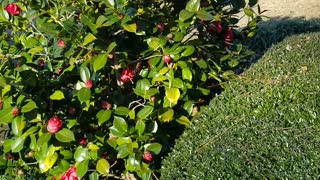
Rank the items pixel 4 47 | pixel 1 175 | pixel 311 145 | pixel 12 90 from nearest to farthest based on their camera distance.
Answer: pixel 311 145
pixel 12 90
pixel 4 47
pixel 1 175

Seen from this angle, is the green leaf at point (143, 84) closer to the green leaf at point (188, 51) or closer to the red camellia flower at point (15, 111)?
the green leaf at point (188, 51)

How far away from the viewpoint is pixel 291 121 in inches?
106

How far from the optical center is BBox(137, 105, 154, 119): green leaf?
283 centimetres

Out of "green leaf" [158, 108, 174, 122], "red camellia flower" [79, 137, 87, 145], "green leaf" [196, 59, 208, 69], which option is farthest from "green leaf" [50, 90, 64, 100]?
"green leaf" [196, 59, 208, 69]

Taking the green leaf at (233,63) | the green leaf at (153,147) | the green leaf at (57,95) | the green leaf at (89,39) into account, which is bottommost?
the green leaf at (233,63)

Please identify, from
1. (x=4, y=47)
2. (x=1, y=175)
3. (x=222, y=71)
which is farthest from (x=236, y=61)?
(x=1, y=175)

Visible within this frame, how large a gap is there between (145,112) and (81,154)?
1.26ft

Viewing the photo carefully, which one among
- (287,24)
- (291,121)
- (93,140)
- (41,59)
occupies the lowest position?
(287,24)

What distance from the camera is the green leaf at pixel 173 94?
9.57 ft

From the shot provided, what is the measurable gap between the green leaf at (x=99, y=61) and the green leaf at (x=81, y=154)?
44cm

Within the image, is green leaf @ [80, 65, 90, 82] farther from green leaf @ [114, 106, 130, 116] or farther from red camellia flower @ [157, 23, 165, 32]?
red camellia flower @ [157, 23, 165, 32]

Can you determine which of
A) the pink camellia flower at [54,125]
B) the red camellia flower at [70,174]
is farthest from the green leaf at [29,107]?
the red camellia flower at [70,174]

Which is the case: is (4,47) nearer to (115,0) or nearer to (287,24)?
(115,0)

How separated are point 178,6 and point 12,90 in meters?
1.21
